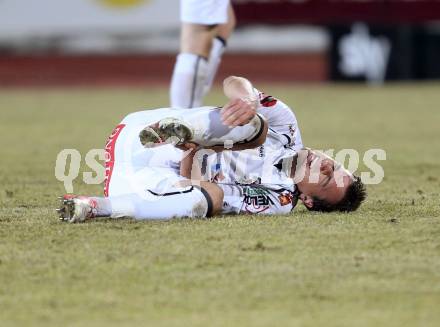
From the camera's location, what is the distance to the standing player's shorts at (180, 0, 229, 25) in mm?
6957

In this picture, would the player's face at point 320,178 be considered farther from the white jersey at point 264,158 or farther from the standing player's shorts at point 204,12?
the standing player's shorts at point 204,12

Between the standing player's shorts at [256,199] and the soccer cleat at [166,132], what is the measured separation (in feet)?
1.47

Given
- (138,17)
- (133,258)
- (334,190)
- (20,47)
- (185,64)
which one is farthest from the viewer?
(20,47)

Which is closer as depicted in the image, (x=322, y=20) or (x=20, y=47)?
(x=322, y=20)

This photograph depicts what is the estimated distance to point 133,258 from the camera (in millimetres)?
3801

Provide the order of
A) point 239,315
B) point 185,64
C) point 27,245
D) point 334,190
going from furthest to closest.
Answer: point 185,64
point 334,190
point 27,245
point 239,315

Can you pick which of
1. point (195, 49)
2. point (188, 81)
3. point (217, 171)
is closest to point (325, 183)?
point (217, 171)

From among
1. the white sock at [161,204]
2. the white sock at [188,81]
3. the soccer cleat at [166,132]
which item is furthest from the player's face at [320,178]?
the white sock at [188,81]

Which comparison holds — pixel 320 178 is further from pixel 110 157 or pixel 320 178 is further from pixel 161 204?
pixel 110 157

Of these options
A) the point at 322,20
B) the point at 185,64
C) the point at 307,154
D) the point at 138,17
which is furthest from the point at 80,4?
the point at 307,154

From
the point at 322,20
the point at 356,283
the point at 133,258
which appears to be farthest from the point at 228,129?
the point at 322,20

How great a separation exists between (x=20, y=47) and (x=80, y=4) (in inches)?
74.7

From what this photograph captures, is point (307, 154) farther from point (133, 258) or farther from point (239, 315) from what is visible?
point (239, 315)

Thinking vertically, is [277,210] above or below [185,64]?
below
